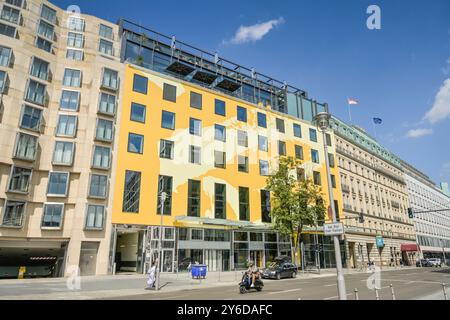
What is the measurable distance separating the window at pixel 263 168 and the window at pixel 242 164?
2575mm

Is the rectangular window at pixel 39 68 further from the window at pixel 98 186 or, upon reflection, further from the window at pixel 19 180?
the window at pixel 98 186

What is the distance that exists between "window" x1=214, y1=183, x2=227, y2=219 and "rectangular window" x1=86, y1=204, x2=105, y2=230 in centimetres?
1291

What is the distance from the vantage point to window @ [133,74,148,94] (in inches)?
1410

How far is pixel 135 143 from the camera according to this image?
34094 millimetres

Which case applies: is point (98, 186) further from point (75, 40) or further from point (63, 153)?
point (75, 40)

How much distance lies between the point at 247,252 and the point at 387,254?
35.7 meters

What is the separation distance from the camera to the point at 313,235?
45.8 metres

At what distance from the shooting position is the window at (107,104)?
33.0 metres

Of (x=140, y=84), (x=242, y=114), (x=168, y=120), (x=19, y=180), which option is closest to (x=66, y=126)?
(x=19, y=180)

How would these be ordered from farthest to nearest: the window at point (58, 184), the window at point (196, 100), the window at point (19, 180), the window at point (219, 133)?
1. the window at point (219, 133)
2. the window at point (196, 100)
3. the window at point (58, 184)
4. the window at point (19, 180)

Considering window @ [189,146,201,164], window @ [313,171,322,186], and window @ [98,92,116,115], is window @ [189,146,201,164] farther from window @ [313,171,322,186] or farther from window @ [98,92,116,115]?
window @ [313,171,322,186]

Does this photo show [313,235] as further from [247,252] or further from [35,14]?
[35,14]

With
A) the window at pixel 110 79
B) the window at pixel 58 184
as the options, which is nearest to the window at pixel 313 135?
the window at pixel 110 79

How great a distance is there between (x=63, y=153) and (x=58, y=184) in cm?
309
